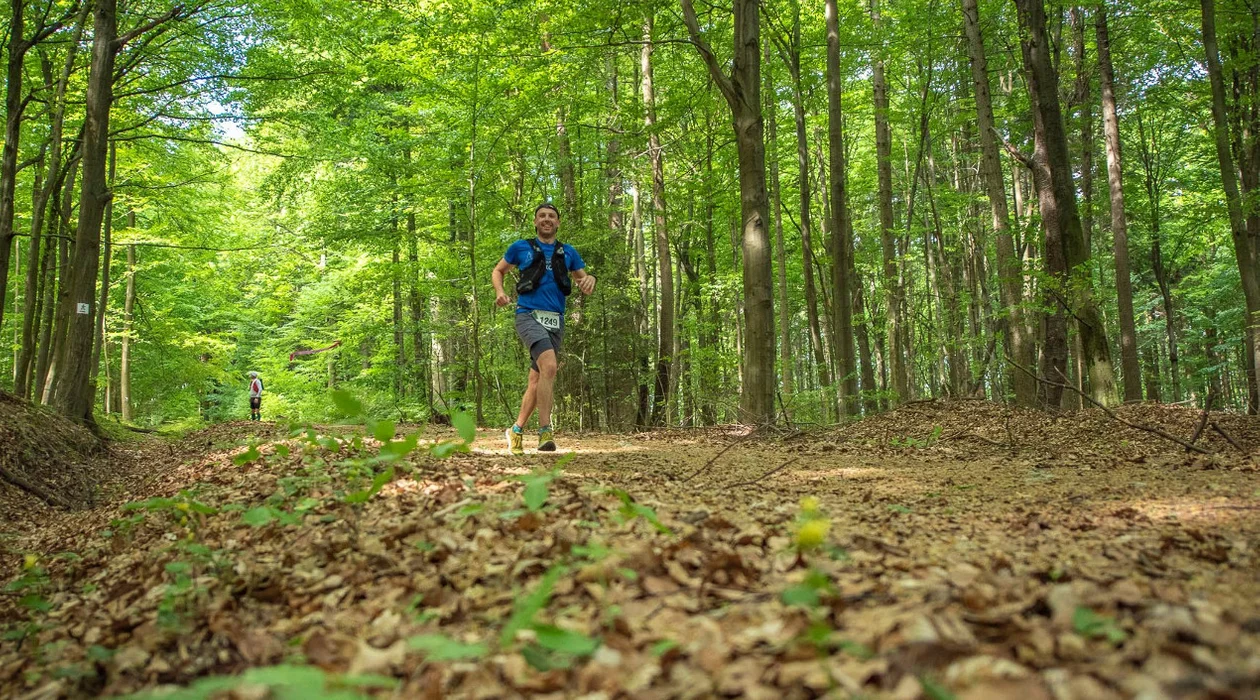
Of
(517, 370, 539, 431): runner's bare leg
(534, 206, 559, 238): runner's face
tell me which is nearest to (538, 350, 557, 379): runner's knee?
(517, 370, 539, 431): runner's bare leg

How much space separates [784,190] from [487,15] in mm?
10056

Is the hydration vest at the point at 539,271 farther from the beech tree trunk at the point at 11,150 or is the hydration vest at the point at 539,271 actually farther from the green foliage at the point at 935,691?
the beech tree trunk at the point at 11,150

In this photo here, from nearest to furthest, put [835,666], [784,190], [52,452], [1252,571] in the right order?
[835,666] → [1252,571] → [52,452] → [784,190]

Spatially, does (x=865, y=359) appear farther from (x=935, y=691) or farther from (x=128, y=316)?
(x=128, y=316)

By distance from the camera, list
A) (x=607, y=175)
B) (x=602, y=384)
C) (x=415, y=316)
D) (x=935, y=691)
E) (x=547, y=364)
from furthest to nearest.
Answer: (x=415, y=316)
(x=607, y=175)
(x=602, y=384)
(x=547, y=364)
(x=935, y=691)

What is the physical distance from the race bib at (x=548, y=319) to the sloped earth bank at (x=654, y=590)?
1.89 m

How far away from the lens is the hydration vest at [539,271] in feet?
20.0

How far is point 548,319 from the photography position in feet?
20.2

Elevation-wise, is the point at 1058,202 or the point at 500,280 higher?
the point at 1058,202

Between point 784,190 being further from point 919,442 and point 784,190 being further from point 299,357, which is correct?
point 299,357

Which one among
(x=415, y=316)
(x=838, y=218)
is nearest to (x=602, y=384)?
(x=838, y=218)

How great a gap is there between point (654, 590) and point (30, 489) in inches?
267

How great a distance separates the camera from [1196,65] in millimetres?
13562

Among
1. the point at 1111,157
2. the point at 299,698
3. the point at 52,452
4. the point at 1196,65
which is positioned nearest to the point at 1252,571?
the point at 299,698
